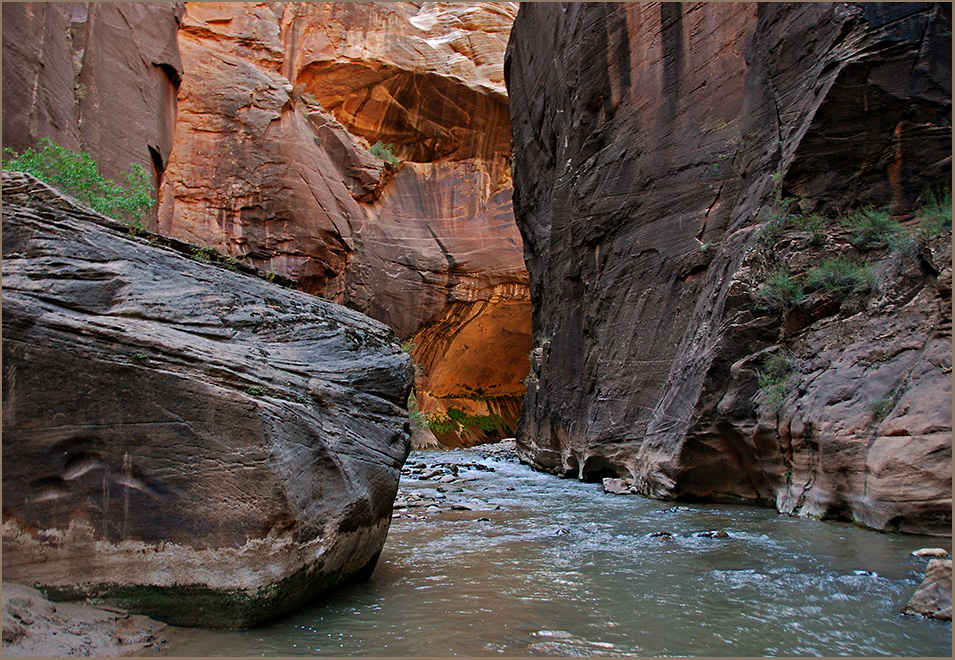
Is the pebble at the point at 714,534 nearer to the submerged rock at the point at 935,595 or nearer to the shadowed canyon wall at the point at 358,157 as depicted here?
the submerged rock at the point at 935,595

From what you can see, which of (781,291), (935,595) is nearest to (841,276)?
(781,291)

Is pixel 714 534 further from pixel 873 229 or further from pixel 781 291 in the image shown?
pixel 873 229

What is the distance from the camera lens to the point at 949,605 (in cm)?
348

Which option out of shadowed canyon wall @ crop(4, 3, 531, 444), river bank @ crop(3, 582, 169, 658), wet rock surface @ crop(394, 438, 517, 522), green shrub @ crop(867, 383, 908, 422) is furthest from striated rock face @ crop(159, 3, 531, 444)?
green shrub @ crop(867, 383, 908, 422)

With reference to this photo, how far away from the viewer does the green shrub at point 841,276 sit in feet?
24.0

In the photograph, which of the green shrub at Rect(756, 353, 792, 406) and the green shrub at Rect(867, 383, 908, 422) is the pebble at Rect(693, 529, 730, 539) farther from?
the green shrub at Rect(756, 353, 792, 406)

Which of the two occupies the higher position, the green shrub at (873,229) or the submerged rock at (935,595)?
the green shrub at (873,229)

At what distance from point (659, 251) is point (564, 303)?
4.55 metres

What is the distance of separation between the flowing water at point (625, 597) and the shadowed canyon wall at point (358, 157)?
623 inches

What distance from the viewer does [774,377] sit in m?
8.12

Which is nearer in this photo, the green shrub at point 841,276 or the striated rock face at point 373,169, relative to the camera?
the green shrub at point 841,276

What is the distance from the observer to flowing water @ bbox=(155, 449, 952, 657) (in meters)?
3.46

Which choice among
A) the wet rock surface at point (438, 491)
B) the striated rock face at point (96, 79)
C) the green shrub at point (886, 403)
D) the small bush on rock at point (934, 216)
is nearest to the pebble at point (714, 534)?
the green shrub at point (886, 403)

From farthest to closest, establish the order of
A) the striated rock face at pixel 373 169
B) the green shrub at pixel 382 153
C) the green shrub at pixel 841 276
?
the green shrub at pixel 382 153 < the striated rock face at pixel 373 169 < the green shrub at pixel 841 276
